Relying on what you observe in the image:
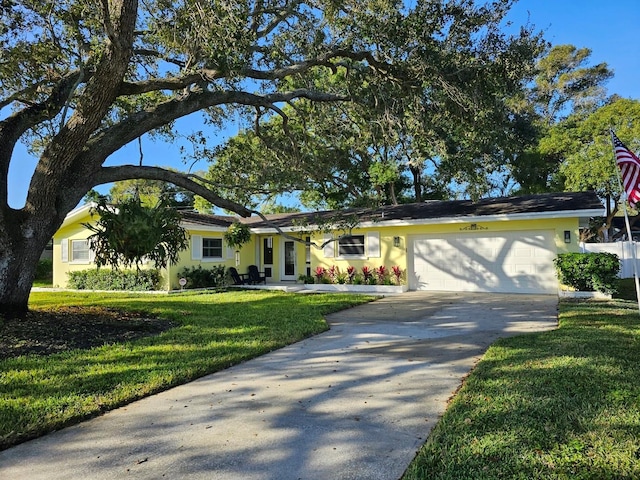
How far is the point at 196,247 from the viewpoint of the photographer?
17109mm

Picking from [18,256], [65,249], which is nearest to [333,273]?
[18,256]

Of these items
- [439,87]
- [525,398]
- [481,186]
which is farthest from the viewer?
[481,186]

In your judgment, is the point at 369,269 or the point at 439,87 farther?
the point at 369,269

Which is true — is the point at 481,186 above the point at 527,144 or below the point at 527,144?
below

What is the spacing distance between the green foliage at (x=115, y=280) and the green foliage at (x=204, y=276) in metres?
1.04

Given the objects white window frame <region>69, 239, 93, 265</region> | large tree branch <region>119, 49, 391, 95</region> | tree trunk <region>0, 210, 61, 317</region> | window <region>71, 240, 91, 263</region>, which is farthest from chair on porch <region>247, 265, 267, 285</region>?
tree trunk <region>0, 210, 61, 317</region>

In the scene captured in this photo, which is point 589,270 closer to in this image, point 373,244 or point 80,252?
point 373,244

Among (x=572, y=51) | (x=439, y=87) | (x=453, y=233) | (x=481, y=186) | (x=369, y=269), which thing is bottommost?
(x=369, y=269)

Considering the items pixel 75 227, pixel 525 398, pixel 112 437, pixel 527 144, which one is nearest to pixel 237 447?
pixel 112 437

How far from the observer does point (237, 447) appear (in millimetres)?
3371

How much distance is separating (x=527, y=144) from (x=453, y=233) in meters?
11.3

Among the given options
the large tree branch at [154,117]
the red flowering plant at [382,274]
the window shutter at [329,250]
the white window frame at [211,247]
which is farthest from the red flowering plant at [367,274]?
the large tree branch at [154,117]

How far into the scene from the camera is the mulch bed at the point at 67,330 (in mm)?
6605

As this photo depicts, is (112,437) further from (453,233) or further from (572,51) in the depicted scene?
(572,51)
